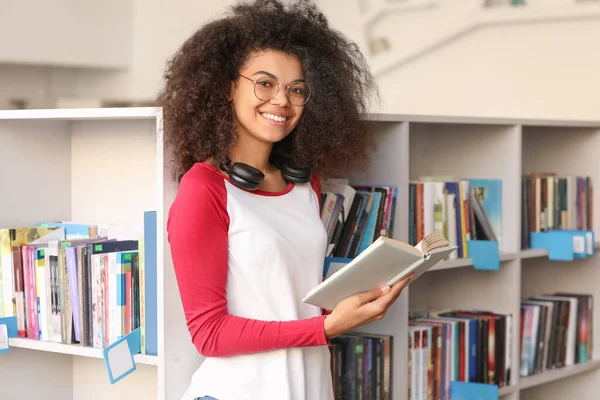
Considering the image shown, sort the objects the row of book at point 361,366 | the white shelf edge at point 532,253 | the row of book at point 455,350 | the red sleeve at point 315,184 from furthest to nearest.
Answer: the white shelf edge at point 532,253
the row of book at point 455,350
the row of book at point 361,366
the red sleeve at point 315,184

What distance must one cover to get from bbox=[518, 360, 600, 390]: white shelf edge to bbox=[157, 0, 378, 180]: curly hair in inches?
53.0

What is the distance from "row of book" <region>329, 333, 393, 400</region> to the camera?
7.09ft

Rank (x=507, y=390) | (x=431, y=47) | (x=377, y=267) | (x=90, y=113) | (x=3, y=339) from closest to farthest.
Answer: (x=377, y=267), (x=90, y=113), (x=3, y=339), (x=507, y=390), (x=431, y=47)

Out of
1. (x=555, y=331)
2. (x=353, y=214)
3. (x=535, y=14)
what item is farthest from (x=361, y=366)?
(x=535, y=14)

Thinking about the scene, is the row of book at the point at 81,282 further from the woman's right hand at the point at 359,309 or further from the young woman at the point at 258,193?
the woman's right hand at the point at 359,309

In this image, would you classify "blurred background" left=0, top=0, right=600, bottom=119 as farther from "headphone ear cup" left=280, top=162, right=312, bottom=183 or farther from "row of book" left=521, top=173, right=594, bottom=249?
"headphone ear cup" left=280, top=162, right=312, bottom=183

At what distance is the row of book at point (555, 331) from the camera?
287cm

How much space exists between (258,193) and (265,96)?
0.64ft

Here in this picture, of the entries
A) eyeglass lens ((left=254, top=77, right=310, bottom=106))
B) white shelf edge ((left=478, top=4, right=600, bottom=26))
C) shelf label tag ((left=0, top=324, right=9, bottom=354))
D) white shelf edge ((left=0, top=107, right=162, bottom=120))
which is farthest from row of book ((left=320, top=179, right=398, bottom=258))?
white shelf edge ((left=478, top=4, right=600, bottom=26))

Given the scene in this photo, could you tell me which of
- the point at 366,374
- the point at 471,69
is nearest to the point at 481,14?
the point at 471,69

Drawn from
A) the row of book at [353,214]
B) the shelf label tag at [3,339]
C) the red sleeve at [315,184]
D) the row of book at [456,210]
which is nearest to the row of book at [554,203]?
the row of book at [456,210]

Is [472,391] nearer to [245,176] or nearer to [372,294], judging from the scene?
[372,294]

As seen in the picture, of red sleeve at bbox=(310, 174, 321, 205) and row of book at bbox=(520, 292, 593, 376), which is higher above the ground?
red sleeve at bbox=(310, 174, 321, 205)

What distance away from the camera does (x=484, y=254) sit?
256 centimetres
